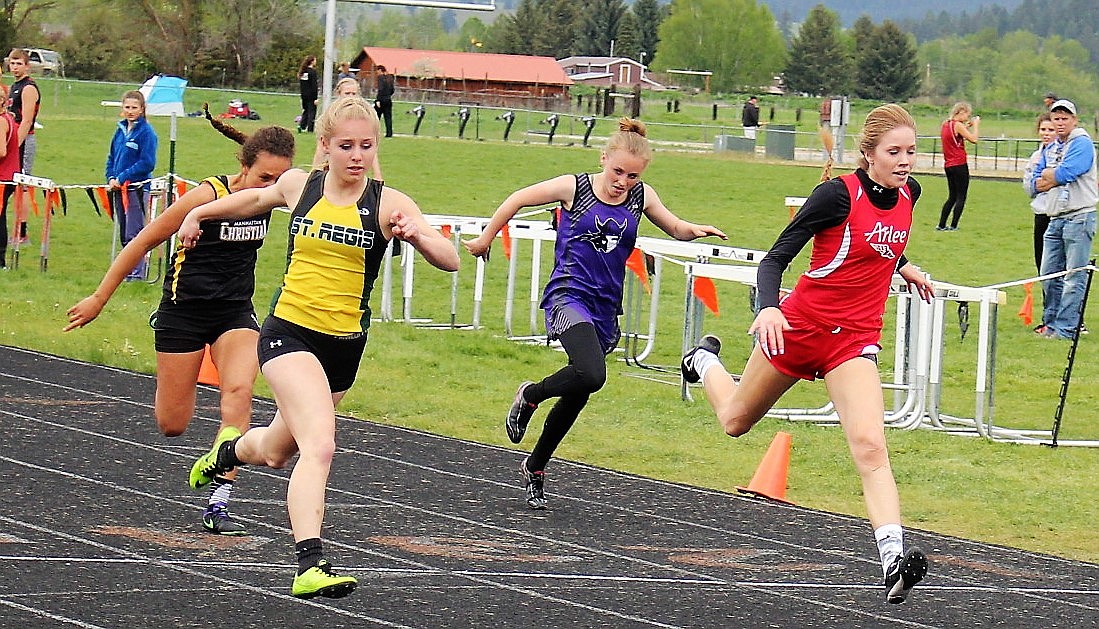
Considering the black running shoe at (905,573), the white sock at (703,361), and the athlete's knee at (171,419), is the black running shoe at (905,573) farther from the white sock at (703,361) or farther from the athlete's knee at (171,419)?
the athlete's knee at (171,419)

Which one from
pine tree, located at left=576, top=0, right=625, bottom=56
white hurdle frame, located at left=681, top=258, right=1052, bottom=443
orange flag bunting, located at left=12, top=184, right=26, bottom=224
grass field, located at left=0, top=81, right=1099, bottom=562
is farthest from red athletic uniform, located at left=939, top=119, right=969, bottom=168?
pine tree, located at left=576, top=0, right=625, bottom=56

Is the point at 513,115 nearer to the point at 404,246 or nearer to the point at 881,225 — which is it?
the point at 404,246

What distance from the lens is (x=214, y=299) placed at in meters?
7.47

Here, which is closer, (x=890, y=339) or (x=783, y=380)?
(x=783, y=380)

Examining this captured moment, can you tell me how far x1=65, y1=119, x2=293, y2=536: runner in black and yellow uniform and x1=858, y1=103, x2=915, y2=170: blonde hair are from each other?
8.35 ft

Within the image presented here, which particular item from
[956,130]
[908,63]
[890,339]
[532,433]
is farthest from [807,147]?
[908,63]

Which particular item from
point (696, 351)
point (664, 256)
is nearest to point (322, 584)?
point (696, 351)

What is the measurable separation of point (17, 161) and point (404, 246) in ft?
15.4

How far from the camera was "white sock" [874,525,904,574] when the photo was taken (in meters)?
5.68

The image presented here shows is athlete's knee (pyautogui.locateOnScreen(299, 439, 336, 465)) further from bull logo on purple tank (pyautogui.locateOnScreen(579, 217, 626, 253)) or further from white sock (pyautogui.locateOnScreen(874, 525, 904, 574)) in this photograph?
bull logo on purple tank (pyautogui.locateOnScreen(579, 217, 626, 253))

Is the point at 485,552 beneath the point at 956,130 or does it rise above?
beneath

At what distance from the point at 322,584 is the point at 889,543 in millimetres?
2021

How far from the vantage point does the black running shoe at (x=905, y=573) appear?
5539 mm

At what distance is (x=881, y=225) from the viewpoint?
244 inches
